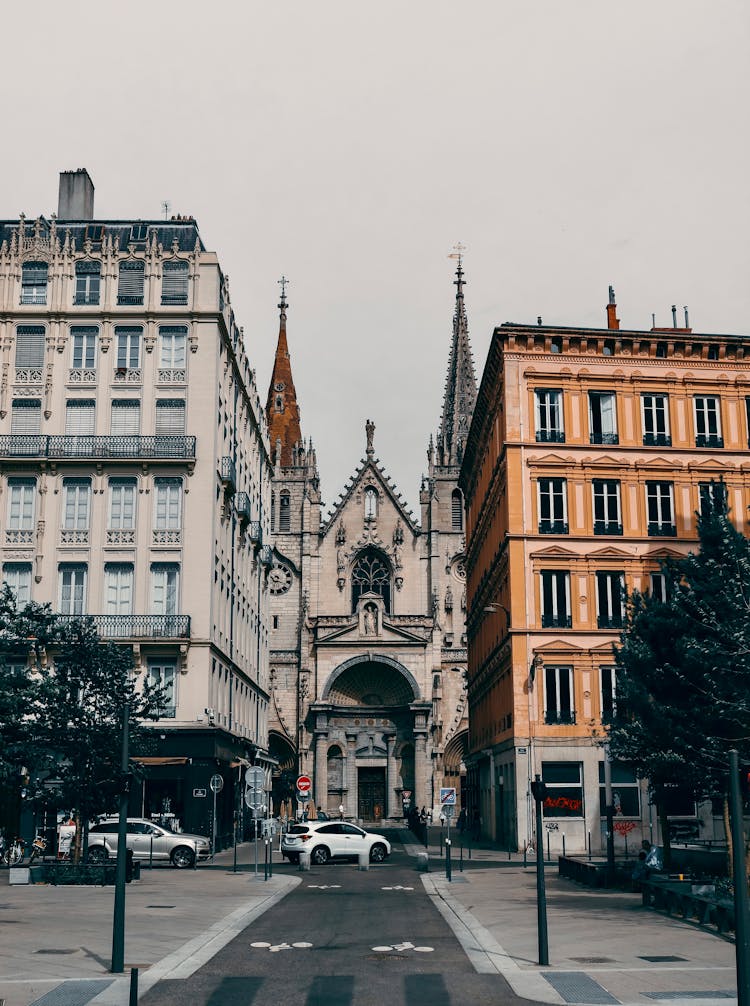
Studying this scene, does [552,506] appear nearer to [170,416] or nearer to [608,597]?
[608,597]

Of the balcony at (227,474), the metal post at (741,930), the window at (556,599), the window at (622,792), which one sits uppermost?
the balcony at (227,474)

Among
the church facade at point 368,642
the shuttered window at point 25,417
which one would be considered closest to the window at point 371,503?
the church facade at point 368,642

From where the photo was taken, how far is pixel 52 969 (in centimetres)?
1645

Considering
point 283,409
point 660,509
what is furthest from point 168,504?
point 283,409

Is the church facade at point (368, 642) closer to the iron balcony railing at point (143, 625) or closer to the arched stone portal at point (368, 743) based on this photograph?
the arched stone portal at point (368, 743)

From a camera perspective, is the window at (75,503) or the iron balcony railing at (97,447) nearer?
the window at (75,503)

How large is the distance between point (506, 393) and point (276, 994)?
3434cm

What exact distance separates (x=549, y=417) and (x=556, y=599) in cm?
709

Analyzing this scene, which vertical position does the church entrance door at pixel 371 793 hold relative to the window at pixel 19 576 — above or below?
below

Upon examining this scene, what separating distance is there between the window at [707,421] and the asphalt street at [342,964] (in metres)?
26.2

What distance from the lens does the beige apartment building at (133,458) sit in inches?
1788

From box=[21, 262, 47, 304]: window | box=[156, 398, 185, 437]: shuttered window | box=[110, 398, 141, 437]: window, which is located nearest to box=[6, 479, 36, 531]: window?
box=[110, 398, 141, 437]: window

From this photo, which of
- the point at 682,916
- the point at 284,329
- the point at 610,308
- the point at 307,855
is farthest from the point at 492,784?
the point at 284,329

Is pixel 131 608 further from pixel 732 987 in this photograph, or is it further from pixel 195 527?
pixel 732 987
